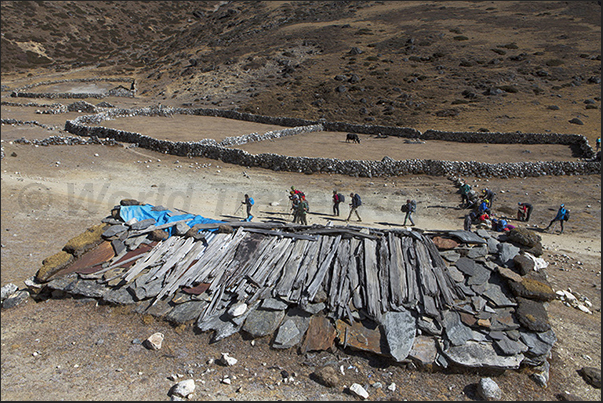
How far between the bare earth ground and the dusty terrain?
5 cm

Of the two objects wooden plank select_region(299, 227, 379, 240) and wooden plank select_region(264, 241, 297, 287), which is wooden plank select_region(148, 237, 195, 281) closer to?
wooden plank select_region(264, 241, 297, 287)

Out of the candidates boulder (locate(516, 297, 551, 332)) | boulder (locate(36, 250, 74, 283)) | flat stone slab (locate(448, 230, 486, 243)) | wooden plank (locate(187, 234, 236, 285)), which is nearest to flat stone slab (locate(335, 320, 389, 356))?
boulder (locate(516, 297, 551, 332))

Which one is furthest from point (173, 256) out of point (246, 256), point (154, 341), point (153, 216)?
point (154, 341)

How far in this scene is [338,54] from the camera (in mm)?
61188

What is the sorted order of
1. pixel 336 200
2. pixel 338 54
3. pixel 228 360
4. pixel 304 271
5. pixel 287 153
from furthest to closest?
pixel 338 54, pixel 287 153, pixel 336 200, pixel 304 271, pixel 228 360

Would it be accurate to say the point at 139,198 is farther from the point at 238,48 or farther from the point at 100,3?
the point at 100,3

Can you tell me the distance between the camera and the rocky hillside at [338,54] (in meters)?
46.2

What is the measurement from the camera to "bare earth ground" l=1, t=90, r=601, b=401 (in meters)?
7.48

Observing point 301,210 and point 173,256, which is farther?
point 301,210

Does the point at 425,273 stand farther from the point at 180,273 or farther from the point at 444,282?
the point at 180,273

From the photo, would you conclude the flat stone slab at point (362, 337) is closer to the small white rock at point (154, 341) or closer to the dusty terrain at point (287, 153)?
the dusty terrain at point (287, 153)

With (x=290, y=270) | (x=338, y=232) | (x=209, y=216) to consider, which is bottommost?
(x=209, y=216)

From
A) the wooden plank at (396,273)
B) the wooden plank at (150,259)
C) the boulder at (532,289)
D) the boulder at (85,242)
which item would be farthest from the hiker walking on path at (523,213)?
the boulder at (85,242)

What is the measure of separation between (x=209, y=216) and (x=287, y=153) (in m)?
12.5
